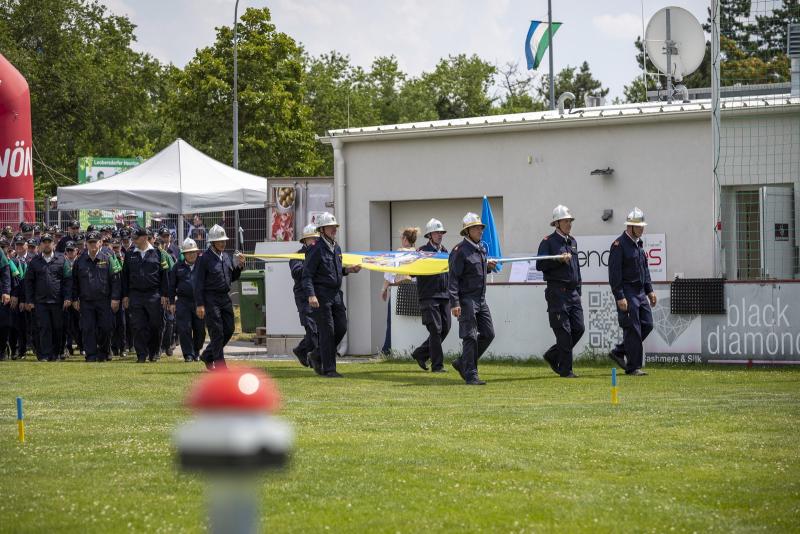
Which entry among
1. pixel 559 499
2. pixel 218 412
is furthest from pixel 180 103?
pixel 218 412

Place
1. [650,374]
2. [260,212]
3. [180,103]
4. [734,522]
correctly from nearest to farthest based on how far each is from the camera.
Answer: [734,522] < [650,374] < [260,212] < [180,103]

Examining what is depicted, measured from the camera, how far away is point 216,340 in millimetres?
18438

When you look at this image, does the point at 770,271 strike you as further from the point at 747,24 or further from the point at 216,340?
the point at 216,340

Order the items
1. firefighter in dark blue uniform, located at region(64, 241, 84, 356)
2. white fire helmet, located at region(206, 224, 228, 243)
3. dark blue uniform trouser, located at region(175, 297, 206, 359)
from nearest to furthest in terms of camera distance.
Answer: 1. white fire helmet, located at region(206, 224, 228, 243)
2. dark blue uniform trouser, located at region(175, 297, 206, 359)
3. firefighter in dark blue uniform, located at region(64, 241, 84, 356)

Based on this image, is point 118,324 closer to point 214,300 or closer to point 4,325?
point 4,325

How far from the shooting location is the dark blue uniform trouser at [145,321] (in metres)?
22.6

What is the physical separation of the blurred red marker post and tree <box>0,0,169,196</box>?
56744 mm

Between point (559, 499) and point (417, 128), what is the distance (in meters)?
16.0

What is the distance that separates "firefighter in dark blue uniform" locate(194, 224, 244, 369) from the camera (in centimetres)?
1845

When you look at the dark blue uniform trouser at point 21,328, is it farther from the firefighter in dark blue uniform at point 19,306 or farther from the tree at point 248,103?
the tree at point 248,103

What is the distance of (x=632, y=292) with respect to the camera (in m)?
17.2

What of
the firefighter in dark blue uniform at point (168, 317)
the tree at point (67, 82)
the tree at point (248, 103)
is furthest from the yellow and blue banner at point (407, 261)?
the tree at point (67, 82)

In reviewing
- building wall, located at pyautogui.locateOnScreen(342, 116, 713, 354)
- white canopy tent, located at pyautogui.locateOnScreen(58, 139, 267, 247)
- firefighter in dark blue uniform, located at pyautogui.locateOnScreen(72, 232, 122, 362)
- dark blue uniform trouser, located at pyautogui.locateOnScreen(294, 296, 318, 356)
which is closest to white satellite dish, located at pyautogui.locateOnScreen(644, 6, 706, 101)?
building wall, located at pyautogui.locateOnScreen(342, 116, 713, 354)

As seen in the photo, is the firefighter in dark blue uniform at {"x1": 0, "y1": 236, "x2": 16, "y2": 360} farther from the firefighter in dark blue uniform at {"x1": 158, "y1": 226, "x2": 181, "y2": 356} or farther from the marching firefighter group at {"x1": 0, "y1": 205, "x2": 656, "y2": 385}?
the firefighter in dark blue uniform at {"x1": 158, "y1": 226, "x2": 181, "y2": 356}
